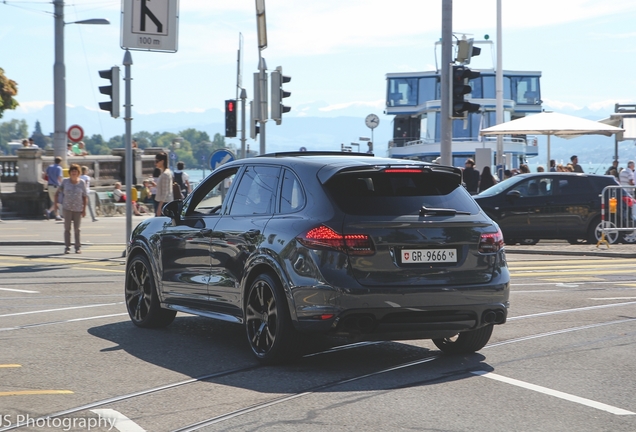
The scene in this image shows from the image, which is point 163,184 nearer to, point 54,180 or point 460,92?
point 460,92

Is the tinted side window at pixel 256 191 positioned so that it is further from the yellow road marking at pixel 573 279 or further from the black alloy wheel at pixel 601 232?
the black alloy wheel at pixel 601 232

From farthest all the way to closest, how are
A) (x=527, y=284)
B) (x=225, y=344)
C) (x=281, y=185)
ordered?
(x=527, y=284) → (x=225, y=344) → (x=281, y=185)

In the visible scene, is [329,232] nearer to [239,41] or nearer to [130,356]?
[130,356]

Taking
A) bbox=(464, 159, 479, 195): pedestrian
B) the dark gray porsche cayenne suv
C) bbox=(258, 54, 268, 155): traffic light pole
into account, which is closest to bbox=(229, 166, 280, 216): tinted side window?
the dark gray porsche cayenne suv

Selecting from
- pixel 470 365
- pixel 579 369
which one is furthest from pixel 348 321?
pixel 579 369

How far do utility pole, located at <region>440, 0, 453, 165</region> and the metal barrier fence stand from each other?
3.52 m

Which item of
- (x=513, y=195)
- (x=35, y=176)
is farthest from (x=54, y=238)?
(x=35, y=176)

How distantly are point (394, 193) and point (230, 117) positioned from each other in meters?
25.9

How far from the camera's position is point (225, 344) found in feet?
29.6

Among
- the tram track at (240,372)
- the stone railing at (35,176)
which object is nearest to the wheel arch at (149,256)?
the tram track at (240,372)

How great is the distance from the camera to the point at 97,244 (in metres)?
23.2

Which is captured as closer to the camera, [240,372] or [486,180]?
[240,372]

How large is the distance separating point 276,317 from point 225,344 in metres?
1.41

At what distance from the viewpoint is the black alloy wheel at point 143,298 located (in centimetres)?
995
